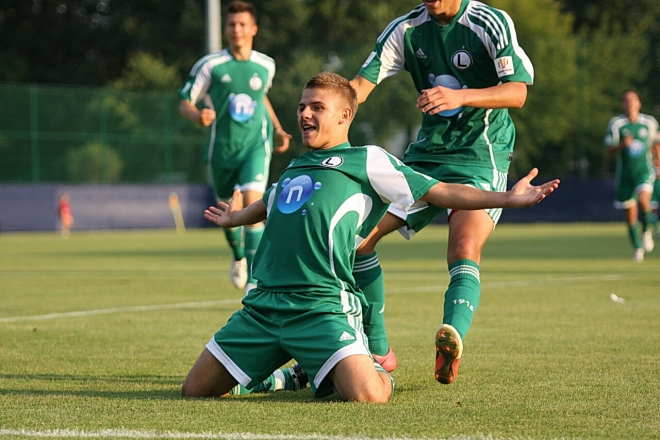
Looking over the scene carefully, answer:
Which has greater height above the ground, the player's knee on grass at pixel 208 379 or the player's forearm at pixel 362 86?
the player's forearm at pixel 362 86

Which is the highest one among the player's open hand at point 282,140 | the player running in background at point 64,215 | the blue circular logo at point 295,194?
the blue circular logo at point 295,194

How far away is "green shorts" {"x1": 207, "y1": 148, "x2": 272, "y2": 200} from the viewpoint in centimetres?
991

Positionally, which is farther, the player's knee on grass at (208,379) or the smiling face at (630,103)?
the smiling face at (630,103)

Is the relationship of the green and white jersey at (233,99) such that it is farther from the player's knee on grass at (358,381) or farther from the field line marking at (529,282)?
the player's knee on grass at (358,381)

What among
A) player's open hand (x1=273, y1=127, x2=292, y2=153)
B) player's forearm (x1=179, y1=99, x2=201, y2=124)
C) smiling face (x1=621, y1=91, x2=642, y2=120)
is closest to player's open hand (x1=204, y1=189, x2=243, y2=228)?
player's open hand (x1=273, y1=127, x2=292, y2=153)

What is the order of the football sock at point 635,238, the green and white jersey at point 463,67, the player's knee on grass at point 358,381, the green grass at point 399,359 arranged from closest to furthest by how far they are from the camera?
the green grass at point 399,359 < the player's knee on grass at point 358,381 < the green and white jersey at point 463,67 < the football sock at point 635,238

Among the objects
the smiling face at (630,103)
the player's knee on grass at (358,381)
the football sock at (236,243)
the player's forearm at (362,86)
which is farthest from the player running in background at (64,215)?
the player's knee on grass at (358,381)

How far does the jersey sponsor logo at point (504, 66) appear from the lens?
5527 millimetres

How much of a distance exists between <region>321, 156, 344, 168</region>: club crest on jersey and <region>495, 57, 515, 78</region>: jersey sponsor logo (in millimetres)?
1194

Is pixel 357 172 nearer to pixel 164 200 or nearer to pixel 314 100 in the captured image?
pixel 314 100

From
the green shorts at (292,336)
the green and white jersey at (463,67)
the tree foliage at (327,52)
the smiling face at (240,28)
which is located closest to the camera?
the green shorts at (292,336)

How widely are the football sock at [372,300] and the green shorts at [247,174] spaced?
4302 millimetres

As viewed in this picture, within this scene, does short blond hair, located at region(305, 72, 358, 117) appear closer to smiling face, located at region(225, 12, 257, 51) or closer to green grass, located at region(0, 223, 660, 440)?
green grass, located at region(0, 223, 660, 440)

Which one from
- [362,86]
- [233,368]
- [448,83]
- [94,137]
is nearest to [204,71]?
[362,86]
